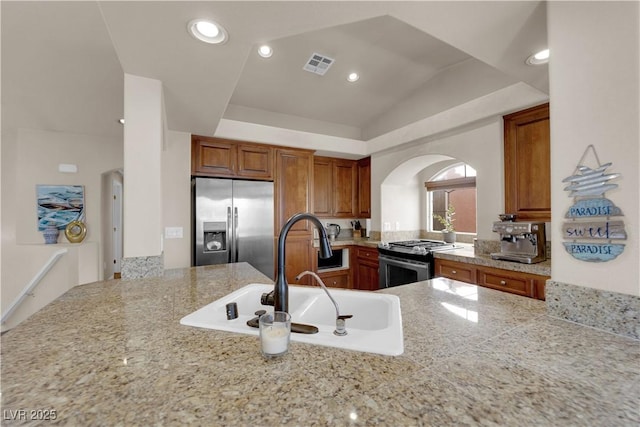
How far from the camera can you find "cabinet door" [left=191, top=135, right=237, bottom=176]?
3031 mm

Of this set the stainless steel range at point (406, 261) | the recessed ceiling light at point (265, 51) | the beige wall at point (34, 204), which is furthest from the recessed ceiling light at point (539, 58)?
the beige wall at point (34, 204)

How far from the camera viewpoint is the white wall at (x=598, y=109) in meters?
0.85

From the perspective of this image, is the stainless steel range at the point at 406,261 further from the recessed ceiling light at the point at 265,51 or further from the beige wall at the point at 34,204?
the beige wall at the point at 34,204

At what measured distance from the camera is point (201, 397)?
0.57m

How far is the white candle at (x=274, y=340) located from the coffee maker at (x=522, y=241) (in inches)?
88.3

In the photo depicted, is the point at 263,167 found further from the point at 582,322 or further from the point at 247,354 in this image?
the point at 582,322

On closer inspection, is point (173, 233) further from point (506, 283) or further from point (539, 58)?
point (539, 58)

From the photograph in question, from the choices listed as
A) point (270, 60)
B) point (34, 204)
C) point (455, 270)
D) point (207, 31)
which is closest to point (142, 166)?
point (207, 31)

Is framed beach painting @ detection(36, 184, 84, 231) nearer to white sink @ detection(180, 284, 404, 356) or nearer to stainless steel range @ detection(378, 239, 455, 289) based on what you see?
white sink @ detection(180, 284, 404, 356)

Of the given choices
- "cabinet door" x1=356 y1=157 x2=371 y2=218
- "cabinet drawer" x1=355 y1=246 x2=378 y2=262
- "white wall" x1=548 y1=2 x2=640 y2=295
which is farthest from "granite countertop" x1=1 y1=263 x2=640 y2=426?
"cabinet door" x1=356 y1=157 x2=371 y2=218

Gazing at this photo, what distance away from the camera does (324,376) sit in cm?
65

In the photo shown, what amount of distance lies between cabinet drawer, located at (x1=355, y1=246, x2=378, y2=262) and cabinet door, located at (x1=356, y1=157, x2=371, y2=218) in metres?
0.65

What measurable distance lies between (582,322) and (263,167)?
3.08m

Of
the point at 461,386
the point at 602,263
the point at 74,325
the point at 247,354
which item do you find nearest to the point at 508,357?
the point at 461,386
